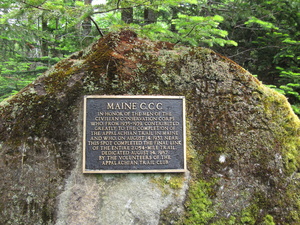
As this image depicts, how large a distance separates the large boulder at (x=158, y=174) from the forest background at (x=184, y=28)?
0.71 meters

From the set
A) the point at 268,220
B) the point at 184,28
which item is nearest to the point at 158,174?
the point at 268,220

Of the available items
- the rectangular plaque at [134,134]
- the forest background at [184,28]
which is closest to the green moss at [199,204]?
the rectangular plaque at [134,134]

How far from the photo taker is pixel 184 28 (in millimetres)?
5691

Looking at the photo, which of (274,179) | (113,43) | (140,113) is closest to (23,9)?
(113,43)

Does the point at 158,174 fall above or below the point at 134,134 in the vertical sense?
below

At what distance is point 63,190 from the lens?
2754 mm

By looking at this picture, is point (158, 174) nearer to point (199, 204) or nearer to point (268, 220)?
point (199, 204)

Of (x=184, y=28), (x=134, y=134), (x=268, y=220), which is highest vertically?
(x=184, y=28)

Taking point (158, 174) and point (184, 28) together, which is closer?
point (158, 174)

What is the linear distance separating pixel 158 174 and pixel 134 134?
0.54m

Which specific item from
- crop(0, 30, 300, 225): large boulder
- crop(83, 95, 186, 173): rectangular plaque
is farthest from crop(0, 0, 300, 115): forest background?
crop(83, 95, 186, 173): rectangular plaque

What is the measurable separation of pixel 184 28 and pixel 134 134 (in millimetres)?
3626

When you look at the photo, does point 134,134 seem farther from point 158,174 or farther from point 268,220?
point 268,220

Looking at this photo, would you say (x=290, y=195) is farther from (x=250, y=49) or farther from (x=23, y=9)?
(x=250, y=49)
